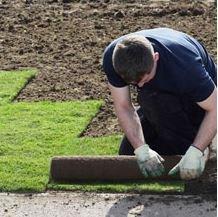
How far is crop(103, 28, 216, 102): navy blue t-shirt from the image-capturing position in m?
5.62

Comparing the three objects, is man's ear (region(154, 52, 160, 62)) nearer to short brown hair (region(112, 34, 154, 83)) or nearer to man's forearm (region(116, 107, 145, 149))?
short brown hair (region(112, 34, 154, 83))

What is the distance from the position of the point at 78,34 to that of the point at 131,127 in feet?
16.2

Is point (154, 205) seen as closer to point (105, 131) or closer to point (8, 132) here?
point (105, 131)

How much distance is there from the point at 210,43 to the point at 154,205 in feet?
14.5

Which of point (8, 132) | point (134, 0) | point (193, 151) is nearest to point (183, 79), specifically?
point (193, 151)

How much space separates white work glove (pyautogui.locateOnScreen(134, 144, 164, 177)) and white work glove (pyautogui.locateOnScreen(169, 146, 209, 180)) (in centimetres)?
16

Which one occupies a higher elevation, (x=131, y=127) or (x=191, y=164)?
(x=131, y=127)

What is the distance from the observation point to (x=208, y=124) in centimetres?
567

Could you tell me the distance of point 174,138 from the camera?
21.3ft

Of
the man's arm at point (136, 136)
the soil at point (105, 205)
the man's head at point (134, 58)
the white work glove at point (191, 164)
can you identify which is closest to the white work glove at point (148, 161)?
the man's arm at point (136, 136)

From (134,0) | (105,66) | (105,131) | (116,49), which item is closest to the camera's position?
(116,49)

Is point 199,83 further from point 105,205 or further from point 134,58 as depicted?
point 105,205

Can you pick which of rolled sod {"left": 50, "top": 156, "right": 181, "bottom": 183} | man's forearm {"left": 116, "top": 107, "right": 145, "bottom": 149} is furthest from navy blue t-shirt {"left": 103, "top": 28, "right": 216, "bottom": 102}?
rolled sod {"left": 50, "top": 156, "right": 181, "bottom": 183}

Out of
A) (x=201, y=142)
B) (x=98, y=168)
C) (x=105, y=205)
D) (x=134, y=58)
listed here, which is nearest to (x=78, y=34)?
(x=98, y=168)
